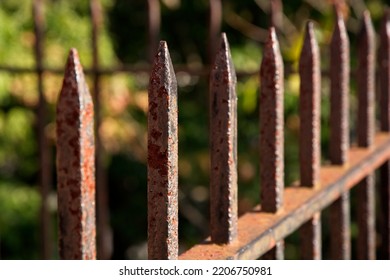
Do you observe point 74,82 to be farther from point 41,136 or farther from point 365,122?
point 41,136

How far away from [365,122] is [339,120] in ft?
1.03

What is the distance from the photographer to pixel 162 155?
4.92 ft

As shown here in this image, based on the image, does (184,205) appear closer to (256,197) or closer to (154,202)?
(256,197)

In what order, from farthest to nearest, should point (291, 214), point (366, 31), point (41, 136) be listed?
point (41, 136), point (366, 31), point (291, 214)

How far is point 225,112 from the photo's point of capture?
5.74 feet

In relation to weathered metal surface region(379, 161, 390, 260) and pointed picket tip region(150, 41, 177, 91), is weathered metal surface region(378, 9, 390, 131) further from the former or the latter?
pointed picket tip region(150, 41, 177, 91)

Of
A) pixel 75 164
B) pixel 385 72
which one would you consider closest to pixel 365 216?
pixel 385 72

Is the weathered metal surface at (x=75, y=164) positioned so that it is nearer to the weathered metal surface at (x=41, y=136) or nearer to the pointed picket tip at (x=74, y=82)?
the pointed picket tip at (x=74, y=82)

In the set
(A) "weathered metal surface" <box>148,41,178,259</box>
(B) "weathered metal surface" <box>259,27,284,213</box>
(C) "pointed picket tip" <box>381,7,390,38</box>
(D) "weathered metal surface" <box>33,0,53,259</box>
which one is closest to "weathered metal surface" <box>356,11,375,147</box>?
(C) "pointed picket tip" <box>381,7,390,38</box>

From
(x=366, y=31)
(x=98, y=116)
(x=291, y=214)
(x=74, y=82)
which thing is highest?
(x=366, y=31)

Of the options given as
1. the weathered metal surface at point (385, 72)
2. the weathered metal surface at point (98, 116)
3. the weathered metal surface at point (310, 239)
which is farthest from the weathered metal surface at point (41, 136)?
the weathered metal surface at point (310, 239)
